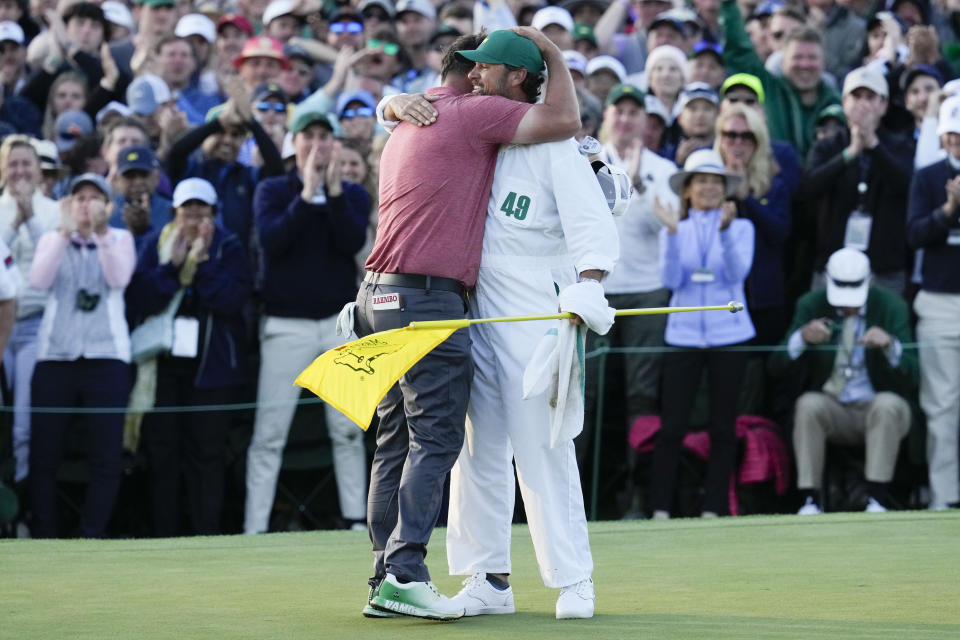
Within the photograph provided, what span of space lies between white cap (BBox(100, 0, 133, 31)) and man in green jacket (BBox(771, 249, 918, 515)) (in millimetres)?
7383

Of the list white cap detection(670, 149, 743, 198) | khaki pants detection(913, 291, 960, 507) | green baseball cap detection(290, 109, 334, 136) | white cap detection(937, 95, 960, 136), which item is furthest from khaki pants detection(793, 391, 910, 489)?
green baseball cap detection(290, 109, 334, 136)

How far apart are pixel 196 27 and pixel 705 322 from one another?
6.08m

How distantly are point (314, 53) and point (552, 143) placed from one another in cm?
909

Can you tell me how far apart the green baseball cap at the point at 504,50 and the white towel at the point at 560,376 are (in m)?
1.02

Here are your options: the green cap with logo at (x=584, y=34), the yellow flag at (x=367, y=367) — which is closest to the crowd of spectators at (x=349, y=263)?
the green cap with logo at (x=584, y=34)

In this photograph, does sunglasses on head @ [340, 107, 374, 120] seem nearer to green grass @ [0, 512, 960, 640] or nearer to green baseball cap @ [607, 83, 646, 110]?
green baseball cap @ [607, 83, 646, 110]

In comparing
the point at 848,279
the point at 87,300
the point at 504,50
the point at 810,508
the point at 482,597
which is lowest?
the point at 810,508

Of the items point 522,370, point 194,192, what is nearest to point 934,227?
point 194,192

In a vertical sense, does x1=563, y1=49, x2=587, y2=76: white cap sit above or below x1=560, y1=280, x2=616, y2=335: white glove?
above

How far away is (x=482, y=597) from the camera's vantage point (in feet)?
20.3

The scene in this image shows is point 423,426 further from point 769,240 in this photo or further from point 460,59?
point 769,240

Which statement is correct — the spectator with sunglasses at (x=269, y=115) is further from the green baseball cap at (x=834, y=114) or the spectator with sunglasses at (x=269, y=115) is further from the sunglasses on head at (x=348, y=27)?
the green baseball cap at (x=834, y=114)

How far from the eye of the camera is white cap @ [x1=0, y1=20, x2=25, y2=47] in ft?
46.1

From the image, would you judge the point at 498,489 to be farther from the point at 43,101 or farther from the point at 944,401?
the point at 43,101
